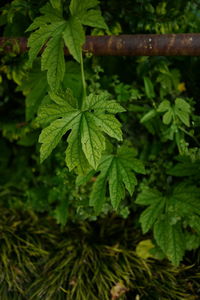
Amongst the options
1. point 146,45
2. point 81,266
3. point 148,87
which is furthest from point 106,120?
point 81,266

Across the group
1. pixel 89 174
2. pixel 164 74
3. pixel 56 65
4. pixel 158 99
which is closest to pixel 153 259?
pixel 89 174

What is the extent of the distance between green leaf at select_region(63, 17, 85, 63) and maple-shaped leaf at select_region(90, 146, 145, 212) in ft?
1.80

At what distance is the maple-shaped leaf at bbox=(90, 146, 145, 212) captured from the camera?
5.42 ft

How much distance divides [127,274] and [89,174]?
62 cm

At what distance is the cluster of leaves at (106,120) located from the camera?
1530 millimetres

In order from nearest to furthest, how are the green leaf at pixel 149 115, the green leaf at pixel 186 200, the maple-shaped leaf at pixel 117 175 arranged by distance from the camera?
the maple-shaped leaf at pixel 117 175 → the green leaf at pixel 186 200 → the green leaf at pixel 149 115

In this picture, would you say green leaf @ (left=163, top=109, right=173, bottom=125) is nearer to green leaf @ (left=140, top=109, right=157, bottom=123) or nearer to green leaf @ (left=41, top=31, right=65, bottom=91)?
green leaf @ (left=140, top=109, right=157, bottom=123)

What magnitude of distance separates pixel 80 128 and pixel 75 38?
1.13 feet

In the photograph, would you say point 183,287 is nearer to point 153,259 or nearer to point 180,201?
point 153,259

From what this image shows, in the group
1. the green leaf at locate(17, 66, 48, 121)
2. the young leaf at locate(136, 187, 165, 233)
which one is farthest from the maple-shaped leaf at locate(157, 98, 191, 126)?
the green leaf at locate(17, 66, 48, 121)

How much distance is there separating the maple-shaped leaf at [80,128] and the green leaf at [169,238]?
0.60m

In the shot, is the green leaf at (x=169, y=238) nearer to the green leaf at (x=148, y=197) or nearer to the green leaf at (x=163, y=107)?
the green leaf at (x=148, y=197)

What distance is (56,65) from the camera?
5.04ft

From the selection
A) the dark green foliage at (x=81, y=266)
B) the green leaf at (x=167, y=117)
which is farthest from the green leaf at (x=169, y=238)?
the green leaf at (x=167, y=117)
